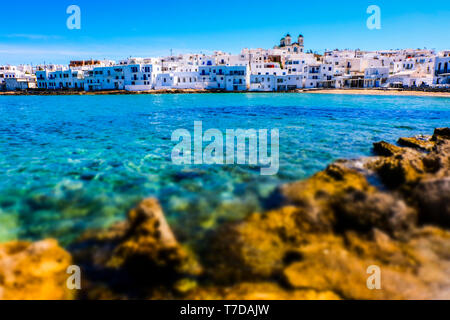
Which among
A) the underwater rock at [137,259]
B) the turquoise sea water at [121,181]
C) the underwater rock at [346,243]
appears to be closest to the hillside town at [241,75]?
the turquoise sea water at [121,181]

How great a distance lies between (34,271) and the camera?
493 cm

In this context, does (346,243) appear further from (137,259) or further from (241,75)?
(241,75)

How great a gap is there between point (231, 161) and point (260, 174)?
2008mm

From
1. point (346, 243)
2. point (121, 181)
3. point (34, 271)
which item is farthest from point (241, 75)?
point (34, 271)

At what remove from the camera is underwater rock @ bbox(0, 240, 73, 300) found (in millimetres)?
4535

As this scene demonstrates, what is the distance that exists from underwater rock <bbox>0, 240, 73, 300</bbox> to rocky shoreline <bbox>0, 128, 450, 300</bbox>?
16 millimetres

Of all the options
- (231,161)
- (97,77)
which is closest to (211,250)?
(231,161)

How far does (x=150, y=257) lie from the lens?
199 inches

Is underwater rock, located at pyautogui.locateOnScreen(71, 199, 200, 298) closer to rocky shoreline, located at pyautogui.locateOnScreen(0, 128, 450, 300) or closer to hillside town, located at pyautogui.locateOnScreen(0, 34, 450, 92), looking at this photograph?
rocky shoreline, located at pyautogui.locateOnScreen(0, 128, 450, 300)

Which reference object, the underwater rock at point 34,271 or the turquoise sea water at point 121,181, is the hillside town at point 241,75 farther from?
the underwater rock at point 34,271

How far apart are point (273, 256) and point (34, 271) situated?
4.09m

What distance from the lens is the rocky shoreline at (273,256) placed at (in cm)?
452
